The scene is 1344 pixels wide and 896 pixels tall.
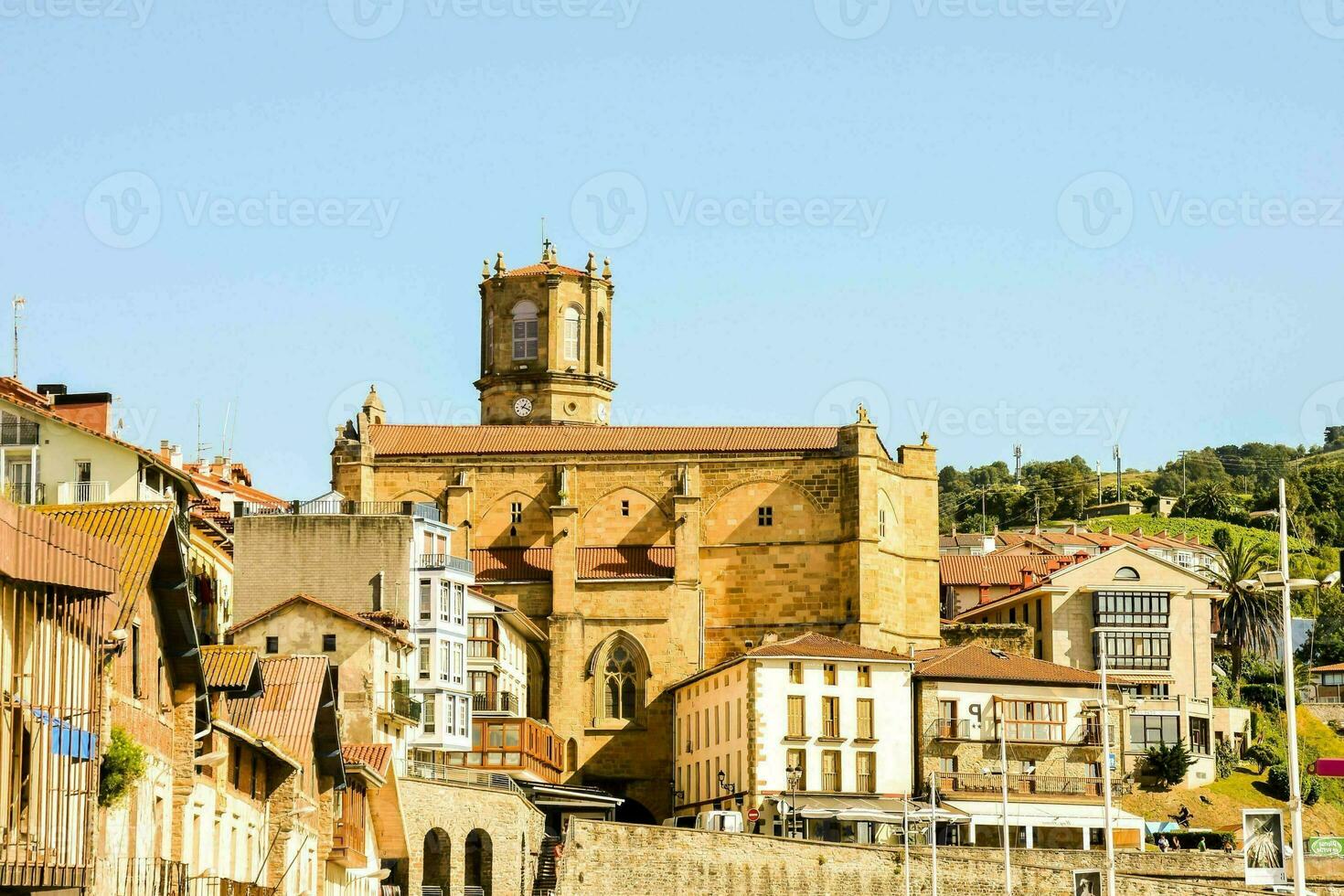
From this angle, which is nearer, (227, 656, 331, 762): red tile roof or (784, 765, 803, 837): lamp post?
(227, 656, 331, 762): red tile roof

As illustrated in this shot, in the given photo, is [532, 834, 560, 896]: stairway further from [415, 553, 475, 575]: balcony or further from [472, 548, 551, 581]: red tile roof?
[472, 548, 551, 581]: red tile roof

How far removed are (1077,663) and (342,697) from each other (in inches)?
2092

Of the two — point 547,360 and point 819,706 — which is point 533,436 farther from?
point 819,706

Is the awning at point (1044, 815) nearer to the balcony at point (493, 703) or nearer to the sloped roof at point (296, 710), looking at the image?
the balcony at point (493, 703)

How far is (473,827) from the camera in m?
75.6

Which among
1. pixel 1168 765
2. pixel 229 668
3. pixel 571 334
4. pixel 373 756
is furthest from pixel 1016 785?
pixel 229 668

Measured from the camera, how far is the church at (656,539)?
106875 mm

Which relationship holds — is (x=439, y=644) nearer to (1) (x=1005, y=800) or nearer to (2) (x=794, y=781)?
(2) (x=794, y=781)

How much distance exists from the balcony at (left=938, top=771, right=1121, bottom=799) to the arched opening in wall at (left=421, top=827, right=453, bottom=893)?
82.1ft

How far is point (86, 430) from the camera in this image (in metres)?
64.3

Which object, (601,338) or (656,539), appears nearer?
(656,539)

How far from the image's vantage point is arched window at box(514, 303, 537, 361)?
12081cm

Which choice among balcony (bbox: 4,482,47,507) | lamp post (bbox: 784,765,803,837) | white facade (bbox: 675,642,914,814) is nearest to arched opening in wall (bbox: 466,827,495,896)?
lamp post (bbox: 784,765,803,837)

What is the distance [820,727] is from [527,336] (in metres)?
35.6
